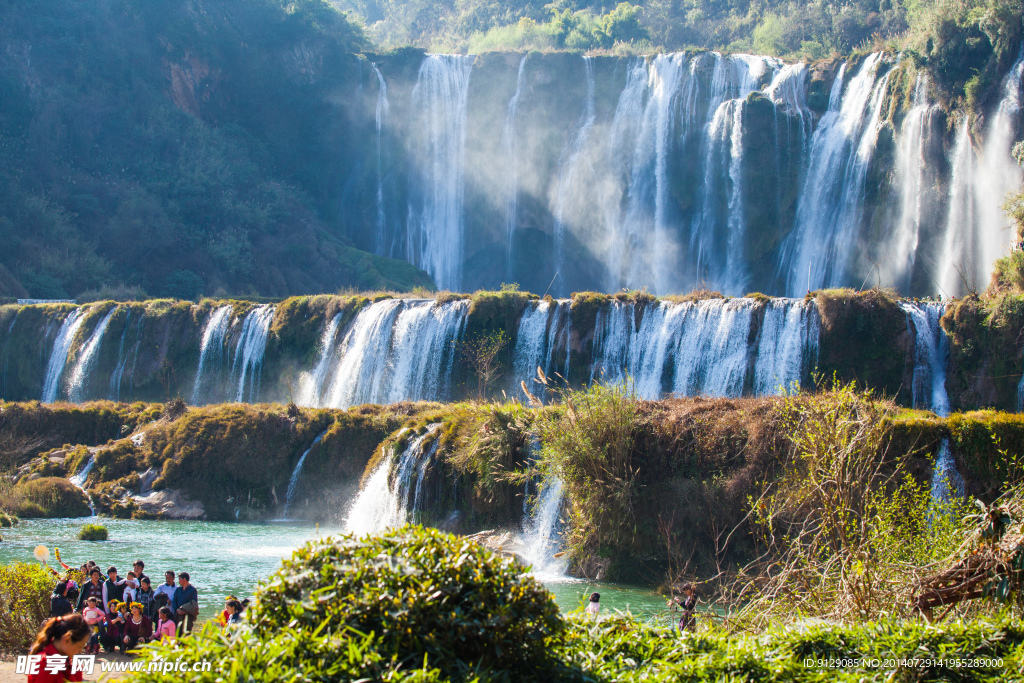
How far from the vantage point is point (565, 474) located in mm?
16656

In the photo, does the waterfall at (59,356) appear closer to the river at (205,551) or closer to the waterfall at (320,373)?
the waterfall at (320,373)

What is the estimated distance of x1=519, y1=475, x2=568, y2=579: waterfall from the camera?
17.3 m

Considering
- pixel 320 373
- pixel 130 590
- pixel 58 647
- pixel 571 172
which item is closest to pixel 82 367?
pixel 320 373

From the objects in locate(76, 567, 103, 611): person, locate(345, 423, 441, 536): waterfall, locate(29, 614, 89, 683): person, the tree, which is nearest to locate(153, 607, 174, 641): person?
locate(76, 567, 103, 611): person

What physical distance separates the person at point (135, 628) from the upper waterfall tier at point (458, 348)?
12.7m

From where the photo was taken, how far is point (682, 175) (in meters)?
50.4

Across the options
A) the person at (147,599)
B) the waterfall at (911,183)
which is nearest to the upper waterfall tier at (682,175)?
the waterfall at (911,183)

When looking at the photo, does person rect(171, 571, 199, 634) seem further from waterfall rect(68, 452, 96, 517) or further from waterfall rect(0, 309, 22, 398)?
waterfall rect(0, 309, 22, 398)

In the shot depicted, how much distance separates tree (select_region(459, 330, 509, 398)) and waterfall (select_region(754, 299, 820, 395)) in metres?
9.09

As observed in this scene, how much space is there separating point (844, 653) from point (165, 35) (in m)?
69.3

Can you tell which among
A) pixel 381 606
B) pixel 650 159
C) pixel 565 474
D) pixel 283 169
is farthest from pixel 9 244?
pixel 381 606

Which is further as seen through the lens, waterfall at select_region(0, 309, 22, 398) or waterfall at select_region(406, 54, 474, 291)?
waterfall at select_region(406, 54, 474, 291)

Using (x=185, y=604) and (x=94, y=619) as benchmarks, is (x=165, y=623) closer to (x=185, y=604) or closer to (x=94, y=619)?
(x=185, y=604)

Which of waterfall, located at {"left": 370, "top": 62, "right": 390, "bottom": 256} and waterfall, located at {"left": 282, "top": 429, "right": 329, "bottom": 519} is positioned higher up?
waterfall, located at {"left": 370, "top": 62, "right": 390, "bottom": 256}
